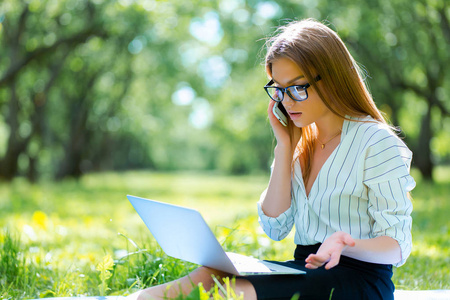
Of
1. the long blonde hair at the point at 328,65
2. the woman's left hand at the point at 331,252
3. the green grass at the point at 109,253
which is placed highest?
the long blonde hair at the point at 328,65

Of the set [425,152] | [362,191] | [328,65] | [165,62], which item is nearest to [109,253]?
[362,191]

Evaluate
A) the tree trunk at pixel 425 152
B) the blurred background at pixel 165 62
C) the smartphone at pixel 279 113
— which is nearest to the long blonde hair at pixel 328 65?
the smartphone at pixel 279 113

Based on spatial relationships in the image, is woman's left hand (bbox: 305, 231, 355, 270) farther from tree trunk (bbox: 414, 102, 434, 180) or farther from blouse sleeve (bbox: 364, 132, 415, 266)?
tree trunk (bbox: 414, 102, 434, 180)

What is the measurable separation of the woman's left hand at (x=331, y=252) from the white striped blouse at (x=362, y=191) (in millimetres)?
281

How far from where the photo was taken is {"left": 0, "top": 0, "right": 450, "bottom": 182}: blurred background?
1282 cm

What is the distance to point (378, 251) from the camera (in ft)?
6.58

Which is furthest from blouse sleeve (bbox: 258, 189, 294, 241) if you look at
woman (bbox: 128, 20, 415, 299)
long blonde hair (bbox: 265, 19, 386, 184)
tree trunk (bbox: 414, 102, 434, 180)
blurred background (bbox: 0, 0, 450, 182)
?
tree trunk (bbox: 414, 102, 434, 180)

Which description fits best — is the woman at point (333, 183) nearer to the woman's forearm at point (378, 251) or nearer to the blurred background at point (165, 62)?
the woman's forearm at point (378, 251)

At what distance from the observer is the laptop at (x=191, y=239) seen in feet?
6.02

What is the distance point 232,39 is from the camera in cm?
1672

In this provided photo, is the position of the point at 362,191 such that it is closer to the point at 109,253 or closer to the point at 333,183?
the point at 333,183

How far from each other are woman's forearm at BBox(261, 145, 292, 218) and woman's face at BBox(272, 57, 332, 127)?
0.68 ft

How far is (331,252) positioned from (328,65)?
82 centimetres

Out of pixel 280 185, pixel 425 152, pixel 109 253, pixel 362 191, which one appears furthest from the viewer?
pixel 425 152
